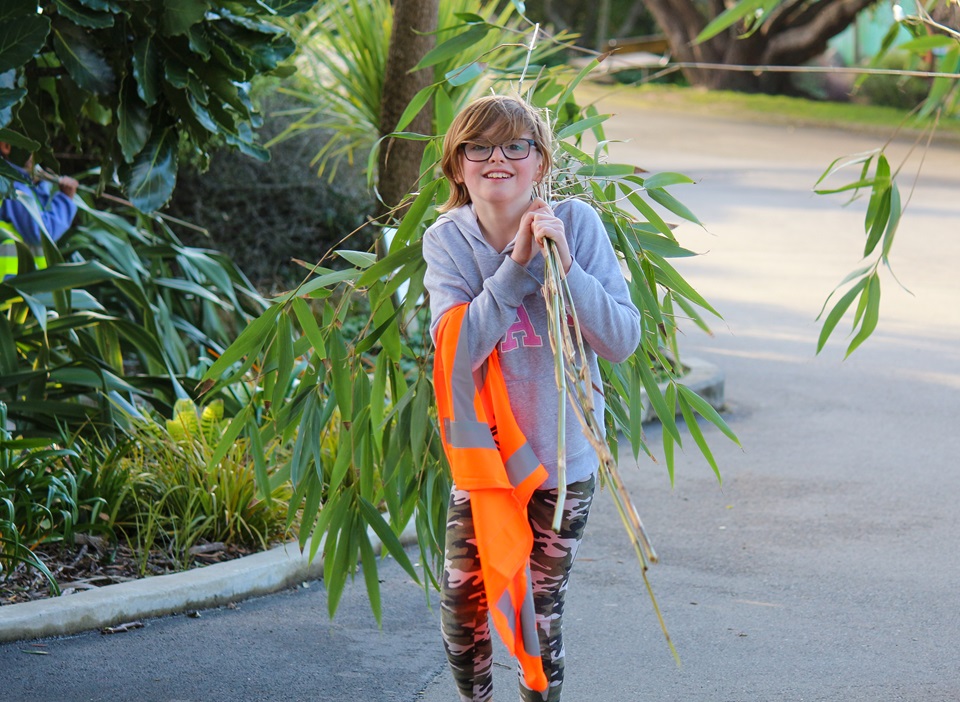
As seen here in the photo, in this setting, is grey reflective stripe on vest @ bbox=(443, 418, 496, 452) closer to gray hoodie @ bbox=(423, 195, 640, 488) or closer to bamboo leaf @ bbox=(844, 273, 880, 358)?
gray hoodie @ bbox=(423, 195, 640, 488)

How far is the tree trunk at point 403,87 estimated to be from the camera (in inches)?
244

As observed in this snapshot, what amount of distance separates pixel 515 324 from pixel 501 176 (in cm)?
35

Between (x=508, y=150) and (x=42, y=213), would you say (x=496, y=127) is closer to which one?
(x=508, y=150)

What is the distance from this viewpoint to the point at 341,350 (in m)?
3.64

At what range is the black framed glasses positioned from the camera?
2.81 meters

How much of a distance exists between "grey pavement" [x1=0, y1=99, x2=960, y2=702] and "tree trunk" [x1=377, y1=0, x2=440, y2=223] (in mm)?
1855

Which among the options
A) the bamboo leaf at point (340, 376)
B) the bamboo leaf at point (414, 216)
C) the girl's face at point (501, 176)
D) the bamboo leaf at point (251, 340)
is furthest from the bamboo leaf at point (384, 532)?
the girl's face at point (501, 176)

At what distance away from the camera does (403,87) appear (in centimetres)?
627

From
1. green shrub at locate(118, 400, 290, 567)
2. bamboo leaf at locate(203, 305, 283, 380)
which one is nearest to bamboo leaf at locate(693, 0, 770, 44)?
bamboo leaf at locate(203, 305, 283, 380)

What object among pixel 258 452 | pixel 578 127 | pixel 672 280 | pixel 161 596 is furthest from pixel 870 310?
pixel 161 596

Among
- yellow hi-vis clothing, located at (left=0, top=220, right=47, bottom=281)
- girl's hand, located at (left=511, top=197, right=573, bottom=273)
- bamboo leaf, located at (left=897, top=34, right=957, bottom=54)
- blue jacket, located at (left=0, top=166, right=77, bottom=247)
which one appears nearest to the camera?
girl's hand, located at (left=511, top=197, right=573, bottom=273)

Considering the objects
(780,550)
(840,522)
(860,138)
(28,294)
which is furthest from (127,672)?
→ (860,138)

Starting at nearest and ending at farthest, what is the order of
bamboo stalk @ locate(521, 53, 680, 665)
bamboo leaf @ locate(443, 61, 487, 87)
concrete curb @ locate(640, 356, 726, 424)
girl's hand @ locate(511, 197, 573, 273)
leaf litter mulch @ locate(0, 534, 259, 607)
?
1. bamboo stalk @ locate(521, 53, 680, 665)
2. girl's hand @ locate(511, 197, 573, 273)
3. bamboo leaf @ locate(443, 61, 487, 87)
4. leaf litter mulch @ locate(0, 534, 259, 607)
5. concrete curb @ locate(640, 356, 726, 424)

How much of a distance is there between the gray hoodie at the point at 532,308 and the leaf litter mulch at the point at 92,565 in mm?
2029
